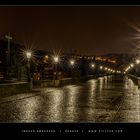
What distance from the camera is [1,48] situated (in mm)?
59062

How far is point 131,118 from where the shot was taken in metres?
13.5

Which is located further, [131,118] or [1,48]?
[1,48]

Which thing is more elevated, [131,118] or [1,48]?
[1,48]
